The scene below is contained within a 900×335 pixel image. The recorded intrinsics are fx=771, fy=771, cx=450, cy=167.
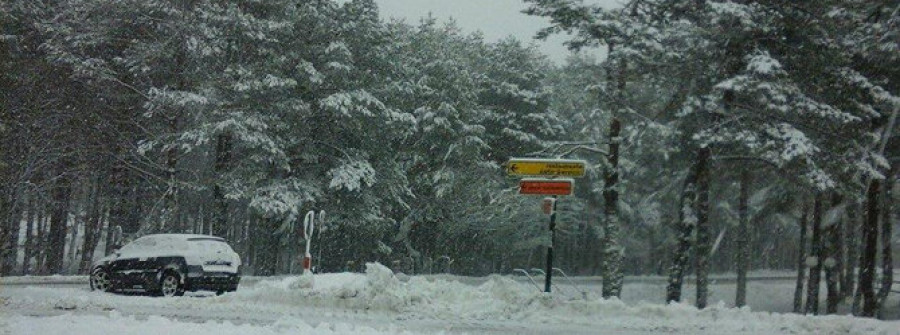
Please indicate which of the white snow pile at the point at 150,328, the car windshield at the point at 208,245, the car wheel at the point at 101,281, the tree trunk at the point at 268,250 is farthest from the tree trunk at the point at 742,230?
the car wheel at the point at 101,281

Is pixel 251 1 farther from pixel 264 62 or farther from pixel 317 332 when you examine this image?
pixel 317 332

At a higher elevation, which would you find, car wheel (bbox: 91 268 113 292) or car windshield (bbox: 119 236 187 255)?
car windshield (bbox: 119 236 187 255)

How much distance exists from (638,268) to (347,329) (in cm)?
4926

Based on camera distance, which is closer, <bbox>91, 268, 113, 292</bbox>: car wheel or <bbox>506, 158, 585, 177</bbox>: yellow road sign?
<bbox>506, 158, 585, 177</bbox>: yellow road sign

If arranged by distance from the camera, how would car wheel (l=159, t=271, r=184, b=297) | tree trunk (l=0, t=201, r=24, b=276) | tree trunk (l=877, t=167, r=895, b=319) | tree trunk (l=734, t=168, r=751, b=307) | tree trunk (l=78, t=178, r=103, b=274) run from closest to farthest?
car wheel (l=159, t=271, r=184, b=297) → tree trunk (l=877, t=167, r=895, b=319) → tree trunk (l=734, t=168, r=751, b=307) → tree trunk (l=0, t=201, r=24, b=276) → tree trunk (l=78, t=178, r=103, b=274)

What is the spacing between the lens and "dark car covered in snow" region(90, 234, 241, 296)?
1738 centimetres

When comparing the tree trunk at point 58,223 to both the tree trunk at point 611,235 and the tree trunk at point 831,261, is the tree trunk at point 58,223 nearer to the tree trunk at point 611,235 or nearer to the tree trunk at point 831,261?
the tree trunk at point 611,235

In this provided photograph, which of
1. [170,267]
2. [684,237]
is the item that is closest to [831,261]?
[684,237]

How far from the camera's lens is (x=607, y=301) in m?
14.5

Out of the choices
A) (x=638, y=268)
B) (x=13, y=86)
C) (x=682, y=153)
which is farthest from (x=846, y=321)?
(x=638, y=268)

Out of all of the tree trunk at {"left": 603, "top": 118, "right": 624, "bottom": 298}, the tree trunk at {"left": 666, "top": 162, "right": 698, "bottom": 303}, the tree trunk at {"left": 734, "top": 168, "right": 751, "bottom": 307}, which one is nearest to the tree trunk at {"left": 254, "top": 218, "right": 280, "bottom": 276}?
the tree trunk at {"left": 603, "top": 118, "right": 624, "bottom": 298}

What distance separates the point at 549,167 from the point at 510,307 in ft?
10.0

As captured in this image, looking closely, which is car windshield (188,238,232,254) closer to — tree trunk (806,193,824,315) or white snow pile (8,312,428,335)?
white snow pile (8,312,428,335)

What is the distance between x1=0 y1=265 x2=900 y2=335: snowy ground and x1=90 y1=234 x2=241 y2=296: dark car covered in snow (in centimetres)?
93
